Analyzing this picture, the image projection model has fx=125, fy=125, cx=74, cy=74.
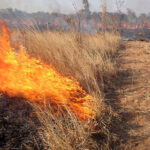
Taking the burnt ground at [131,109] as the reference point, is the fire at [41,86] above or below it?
above

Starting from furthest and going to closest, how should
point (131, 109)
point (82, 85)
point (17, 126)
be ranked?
point (82, 85) → point (131, 109) → point (17, 126)

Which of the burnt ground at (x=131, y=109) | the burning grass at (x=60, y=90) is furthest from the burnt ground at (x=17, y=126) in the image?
the burnt ground at (x=131, y=109)

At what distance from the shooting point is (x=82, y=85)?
2219 millimetres

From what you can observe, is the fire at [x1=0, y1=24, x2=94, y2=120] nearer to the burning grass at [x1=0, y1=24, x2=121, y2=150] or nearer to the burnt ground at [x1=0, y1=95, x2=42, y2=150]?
the burning grass at [x1=0, y1=24, x2=121, y2=150]

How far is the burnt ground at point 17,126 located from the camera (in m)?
1.19

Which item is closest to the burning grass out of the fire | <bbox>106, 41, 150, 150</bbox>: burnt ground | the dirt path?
the fire

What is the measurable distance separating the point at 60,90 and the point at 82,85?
1.48 feet

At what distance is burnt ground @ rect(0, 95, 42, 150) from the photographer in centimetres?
119

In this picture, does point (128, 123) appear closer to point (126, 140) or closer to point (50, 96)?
point (126, 140)

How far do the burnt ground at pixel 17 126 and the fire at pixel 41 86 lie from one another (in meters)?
0.15

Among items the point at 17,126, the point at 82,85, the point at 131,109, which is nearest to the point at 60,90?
the point at 82,85

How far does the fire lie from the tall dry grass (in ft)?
0.45

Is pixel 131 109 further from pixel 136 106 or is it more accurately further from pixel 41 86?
pixel 41 86

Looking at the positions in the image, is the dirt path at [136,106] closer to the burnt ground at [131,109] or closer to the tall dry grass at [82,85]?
the burnt ground at [131,109]
